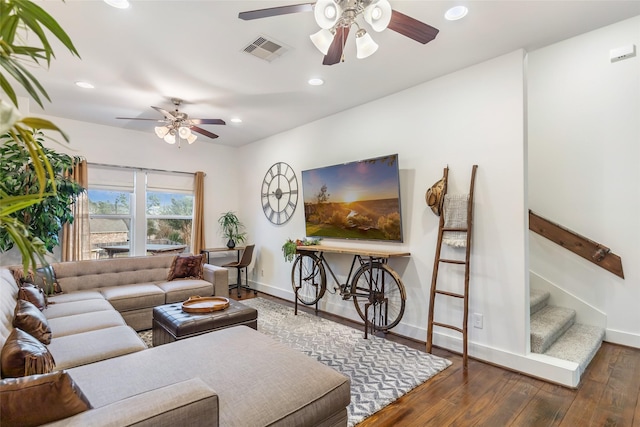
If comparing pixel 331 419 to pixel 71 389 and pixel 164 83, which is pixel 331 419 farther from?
pixel 164 83

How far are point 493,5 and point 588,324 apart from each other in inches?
134

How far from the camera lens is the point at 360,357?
2965 millimetres

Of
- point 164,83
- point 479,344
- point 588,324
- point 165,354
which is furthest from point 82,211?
point 588,324

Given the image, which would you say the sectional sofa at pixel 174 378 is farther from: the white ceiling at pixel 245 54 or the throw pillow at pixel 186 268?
the white ceiling at pixel 245 54

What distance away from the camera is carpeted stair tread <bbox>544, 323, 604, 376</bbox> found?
106 inches

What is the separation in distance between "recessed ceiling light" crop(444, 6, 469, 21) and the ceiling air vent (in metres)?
1.31

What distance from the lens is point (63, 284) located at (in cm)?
369

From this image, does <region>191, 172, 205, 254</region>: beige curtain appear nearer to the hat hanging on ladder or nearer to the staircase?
the hat hanging on ladder

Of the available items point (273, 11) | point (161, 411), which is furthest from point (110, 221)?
point (161, 411)

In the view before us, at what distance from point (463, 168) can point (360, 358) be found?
6.85ft

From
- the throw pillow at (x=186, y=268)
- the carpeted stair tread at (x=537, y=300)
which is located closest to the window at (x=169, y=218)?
the throw pillow at (x=186, y=268)

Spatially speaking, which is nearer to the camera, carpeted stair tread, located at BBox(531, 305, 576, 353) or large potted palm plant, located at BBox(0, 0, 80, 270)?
large potted palm plant, located at BBox(0, 0, 80, 270)

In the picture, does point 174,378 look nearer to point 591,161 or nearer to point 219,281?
point 219,281

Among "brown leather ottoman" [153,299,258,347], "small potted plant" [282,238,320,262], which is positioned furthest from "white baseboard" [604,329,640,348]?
"brown leather ottoman" [153,299,258,347]
